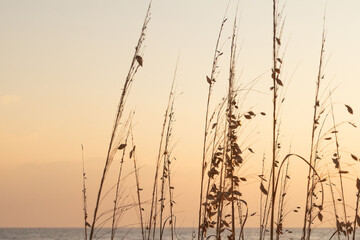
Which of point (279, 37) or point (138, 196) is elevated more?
point (279, 37)

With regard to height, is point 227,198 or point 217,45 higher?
point 217,45

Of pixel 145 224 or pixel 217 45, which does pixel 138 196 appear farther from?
pixel 217 45

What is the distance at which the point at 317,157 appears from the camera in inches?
180

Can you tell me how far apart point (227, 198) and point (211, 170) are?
0.46 m

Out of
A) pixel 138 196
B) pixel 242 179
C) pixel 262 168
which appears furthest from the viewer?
pixel 262 168

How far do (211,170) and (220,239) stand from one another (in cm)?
42

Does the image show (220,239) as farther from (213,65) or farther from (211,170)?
(213,65)

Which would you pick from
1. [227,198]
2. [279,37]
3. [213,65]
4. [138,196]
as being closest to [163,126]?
[138,196]

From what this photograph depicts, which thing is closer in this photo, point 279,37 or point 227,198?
point 279,37

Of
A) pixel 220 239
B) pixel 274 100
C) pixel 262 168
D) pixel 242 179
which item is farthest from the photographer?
pixel 262 168

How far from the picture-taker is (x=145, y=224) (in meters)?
4.73

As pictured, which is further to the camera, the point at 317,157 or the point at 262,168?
the point at 262,168

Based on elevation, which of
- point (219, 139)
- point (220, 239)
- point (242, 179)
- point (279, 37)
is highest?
point (279, 37)

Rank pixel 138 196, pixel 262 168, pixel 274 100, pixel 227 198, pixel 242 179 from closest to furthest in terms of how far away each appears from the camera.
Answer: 1. pixel 274 100
2. pixel 227 198
3. pixel 242 179
4. pixel 138 196
5. pixel 262 168
